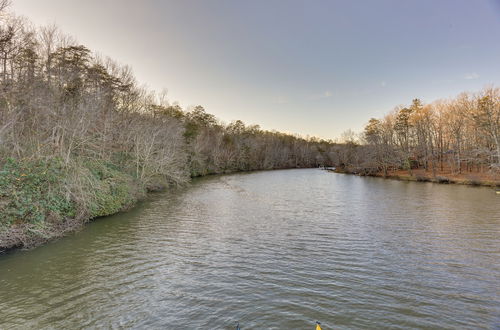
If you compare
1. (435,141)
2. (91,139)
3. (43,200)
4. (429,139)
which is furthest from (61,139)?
(435,141)

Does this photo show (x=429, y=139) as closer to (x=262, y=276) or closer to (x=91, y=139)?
(x=262, y=276)

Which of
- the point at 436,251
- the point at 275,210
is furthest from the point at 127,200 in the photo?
the point at 436,251

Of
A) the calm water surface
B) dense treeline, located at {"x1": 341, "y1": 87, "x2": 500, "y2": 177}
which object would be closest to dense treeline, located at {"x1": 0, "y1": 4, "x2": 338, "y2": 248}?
the calm water surface

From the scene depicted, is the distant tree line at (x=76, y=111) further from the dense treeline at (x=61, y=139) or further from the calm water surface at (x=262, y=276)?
the calm water surface at (x=262, y=276)

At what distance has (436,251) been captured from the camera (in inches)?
385

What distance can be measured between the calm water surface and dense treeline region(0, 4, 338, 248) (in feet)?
5.66

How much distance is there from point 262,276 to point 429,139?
185 feet

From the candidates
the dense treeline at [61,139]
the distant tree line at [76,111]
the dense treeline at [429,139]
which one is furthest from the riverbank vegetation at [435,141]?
the dense treeline at [61,139]

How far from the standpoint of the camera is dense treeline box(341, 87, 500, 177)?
3869cm

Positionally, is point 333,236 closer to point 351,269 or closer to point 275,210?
point 351,269

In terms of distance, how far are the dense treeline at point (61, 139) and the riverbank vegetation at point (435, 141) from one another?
4105 cm

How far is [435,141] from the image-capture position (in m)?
50.7

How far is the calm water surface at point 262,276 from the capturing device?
18.7 feet

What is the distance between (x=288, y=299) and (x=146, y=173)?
21327 millimetres
